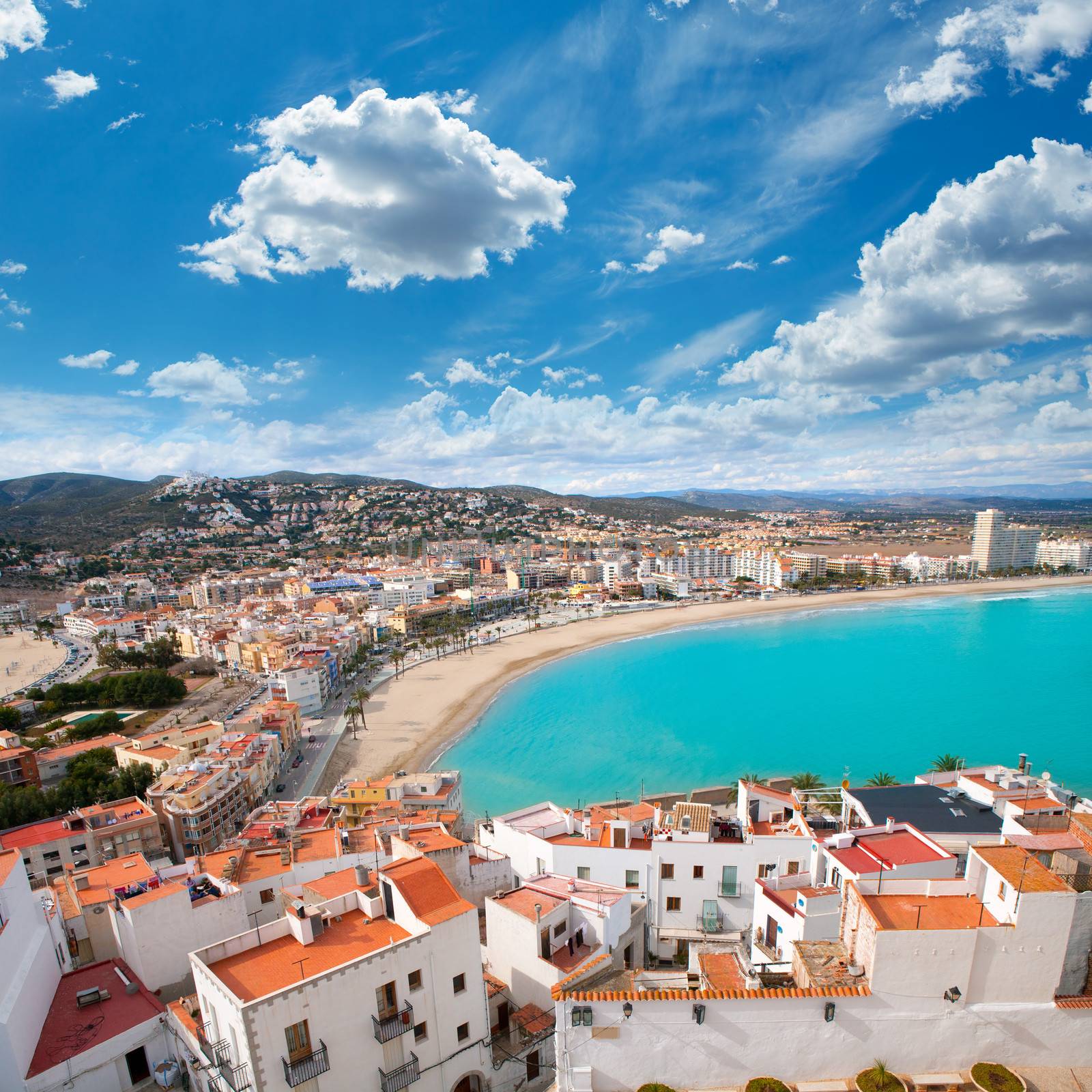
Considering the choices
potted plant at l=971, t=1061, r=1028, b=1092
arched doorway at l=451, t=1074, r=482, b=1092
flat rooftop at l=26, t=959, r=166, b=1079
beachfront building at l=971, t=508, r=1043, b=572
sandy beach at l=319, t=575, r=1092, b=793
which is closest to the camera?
potted plant at l=971, t=1061, r=1028, b=1092

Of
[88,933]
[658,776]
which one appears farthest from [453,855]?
[658,776]

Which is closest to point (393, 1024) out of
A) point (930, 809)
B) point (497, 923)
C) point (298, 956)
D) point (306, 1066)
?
point (306, 1066)

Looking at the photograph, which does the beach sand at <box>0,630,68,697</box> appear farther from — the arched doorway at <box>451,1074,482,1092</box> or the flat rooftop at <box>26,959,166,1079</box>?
the arched doorway at <box>451,1074,482,1092</box>

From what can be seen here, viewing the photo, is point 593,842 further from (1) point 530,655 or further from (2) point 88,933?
(1) point 530,655

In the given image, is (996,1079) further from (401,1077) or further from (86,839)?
(86,839)

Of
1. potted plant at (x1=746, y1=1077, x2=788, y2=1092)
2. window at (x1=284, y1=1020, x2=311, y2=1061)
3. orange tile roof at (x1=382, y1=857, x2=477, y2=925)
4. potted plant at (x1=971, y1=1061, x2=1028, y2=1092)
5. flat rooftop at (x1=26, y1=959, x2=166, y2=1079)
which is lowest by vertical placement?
flat rooftop at (x1=26, y1=959, x2=166, y2=1079)

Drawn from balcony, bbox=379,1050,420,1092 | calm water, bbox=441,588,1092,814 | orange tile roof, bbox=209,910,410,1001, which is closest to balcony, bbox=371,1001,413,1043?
balcony, bbox=379,1050,420,1092
